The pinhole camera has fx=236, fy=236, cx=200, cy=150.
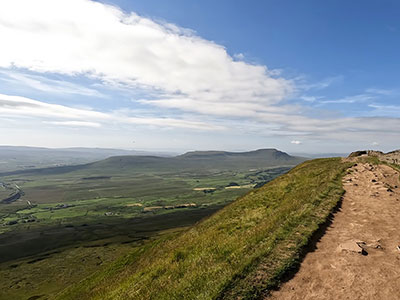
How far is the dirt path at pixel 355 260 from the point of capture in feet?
34.5

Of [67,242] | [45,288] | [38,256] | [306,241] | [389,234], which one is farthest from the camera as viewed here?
[67,242]

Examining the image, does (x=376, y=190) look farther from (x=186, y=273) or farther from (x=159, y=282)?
(x=159, y=282)

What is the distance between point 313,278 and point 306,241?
Result: 11.3 ft

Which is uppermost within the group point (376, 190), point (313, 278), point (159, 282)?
point (376, 190)

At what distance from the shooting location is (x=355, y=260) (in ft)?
41.6

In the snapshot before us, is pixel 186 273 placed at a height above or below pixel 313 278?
below

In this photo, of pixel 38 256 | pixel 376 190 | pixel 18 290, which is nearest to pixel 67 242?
pixel 38 256

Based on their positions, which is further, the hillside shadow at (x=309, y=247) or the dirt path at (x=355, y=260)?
the hillside shadow at (x=309, y=247)

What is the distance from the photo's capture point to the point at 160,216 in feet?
623

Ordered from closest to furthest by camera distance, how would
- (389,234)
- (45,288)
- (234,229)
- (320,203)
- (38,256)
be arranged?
(389,234), (320,203), (234,229), (45,288), (38,256)

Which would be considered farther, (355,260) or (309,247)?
(309,247)

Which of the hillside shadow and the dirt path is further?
the hillside shadow

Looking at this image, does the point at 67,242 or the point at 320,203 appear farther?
the point at 67,242

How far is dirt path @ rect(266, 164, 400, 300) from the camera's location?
10.5 meters
